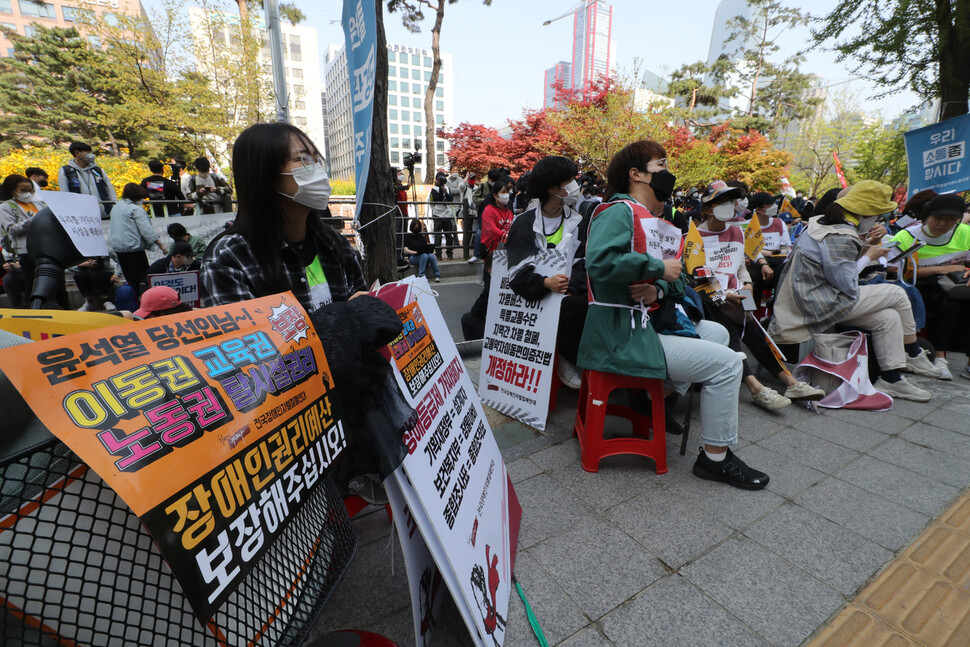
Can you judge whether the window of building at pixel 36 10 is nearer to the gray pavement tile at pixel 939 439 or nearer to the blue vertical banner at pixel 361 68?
the blue vertical banner at pixel 361 68

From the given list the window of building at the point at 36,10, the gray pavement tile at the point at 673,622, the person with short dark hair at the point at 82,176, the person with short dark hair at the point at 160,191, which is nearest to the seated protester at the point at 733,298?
the gray pavement tile at the point at 673,622

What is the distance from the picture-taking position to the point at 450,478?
152 centimetres

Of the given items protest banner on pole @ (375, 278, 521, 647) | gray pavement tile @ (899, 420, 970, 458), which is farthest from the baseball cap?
gray pavement tile @ (899, 420, 970, 458)

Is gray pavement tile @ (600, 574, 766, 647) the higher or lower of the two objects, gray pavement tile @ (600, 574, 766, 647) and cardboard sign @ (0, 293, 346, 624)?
the lower

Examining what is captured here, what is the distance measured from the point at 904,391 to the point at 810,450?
1.72m

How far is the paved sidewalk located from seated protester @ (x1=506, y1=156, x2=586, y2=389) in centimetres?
85

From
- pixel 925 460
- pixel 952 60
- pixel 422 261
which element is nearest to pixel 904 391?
pixel 925 460

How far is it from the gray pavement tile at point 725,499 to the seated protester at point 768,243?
3184 millimetres

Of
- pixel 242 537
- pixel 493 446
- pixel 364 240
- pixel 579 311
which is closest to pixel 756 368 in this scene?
pixel 579 311

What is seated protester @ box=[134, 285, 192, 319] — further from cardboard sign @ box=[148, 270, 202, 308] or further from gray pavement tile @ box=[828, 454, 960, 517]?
gray pavement tile @ box=[828, 454, 960, 517]

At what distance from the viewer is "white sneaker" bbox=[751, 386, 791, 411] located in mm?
3594

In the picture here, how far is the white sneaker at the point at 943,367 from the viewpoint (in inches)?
174

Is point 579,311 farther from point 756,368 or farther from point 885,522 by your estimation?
point 756,368

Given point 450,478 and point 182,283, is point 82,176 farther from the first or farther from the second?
point 450,478
